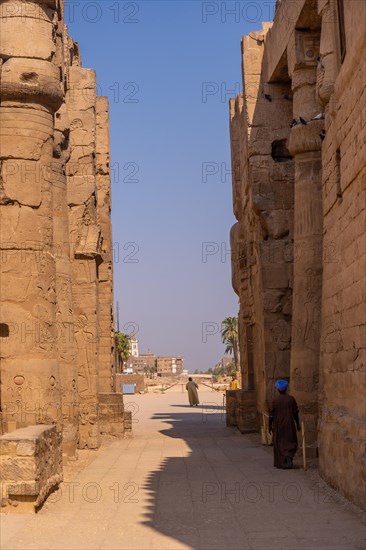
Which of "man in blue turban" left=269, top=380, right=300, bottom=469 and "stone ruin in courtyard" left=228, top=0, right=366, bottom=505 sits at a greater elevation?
"stone ruin in courtyard" left=228, top=0, right=366, bottom=505

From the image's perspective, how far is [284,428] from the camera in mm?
11602

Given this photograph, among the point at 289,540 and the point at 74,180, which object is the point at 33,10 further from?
the point at 289,540

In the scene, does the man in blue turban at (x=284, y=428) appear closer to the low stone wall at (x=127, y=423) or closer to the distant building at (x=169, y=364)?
the low stone wall at (x=127, y=423)

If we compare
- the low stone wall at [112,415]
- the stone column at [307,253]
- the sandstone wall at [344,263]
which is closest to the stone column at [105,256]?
the low stone wall at [112,415]

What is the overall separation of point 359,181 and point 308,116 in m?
5.04

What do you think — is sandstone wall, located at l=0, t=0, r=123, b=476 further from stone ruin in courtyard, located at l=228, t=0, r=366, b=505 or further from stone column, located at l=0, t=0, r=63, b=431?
stone ruin in courtyard, located at l=228, t=0, r=366, b=505

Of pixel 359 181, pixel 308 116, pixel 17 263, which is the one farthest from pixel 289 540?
pixel 308 116

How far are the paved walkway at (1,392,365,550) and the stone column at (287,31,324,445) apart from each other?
131cm

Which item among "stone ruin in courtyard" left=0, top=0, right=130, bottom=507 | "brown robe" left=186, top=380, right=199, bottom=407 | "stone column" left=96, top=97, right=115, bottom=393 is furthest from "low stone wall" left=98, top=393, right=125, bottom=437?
"brown robe" left=186, top=380, right=199, bottom=407

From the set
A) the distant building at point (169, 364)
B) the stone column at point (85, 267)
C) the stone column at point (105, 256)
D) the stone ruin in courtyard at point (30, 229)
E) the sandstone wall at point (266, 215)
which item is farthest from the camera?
the distant building at point (169, 364)

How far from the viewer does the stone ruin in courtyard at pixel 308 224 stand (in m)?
8.70

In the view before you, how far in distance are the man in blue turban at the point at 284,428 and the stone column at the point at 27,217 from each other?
3.25 meters

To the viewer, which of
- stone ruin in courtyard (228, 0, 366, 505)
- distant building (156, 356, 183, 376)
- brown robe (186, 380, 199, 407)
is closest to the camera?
stone ruin in courtyard (228, 0, 366, 505)

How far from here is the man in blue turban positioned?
11.4 metres
